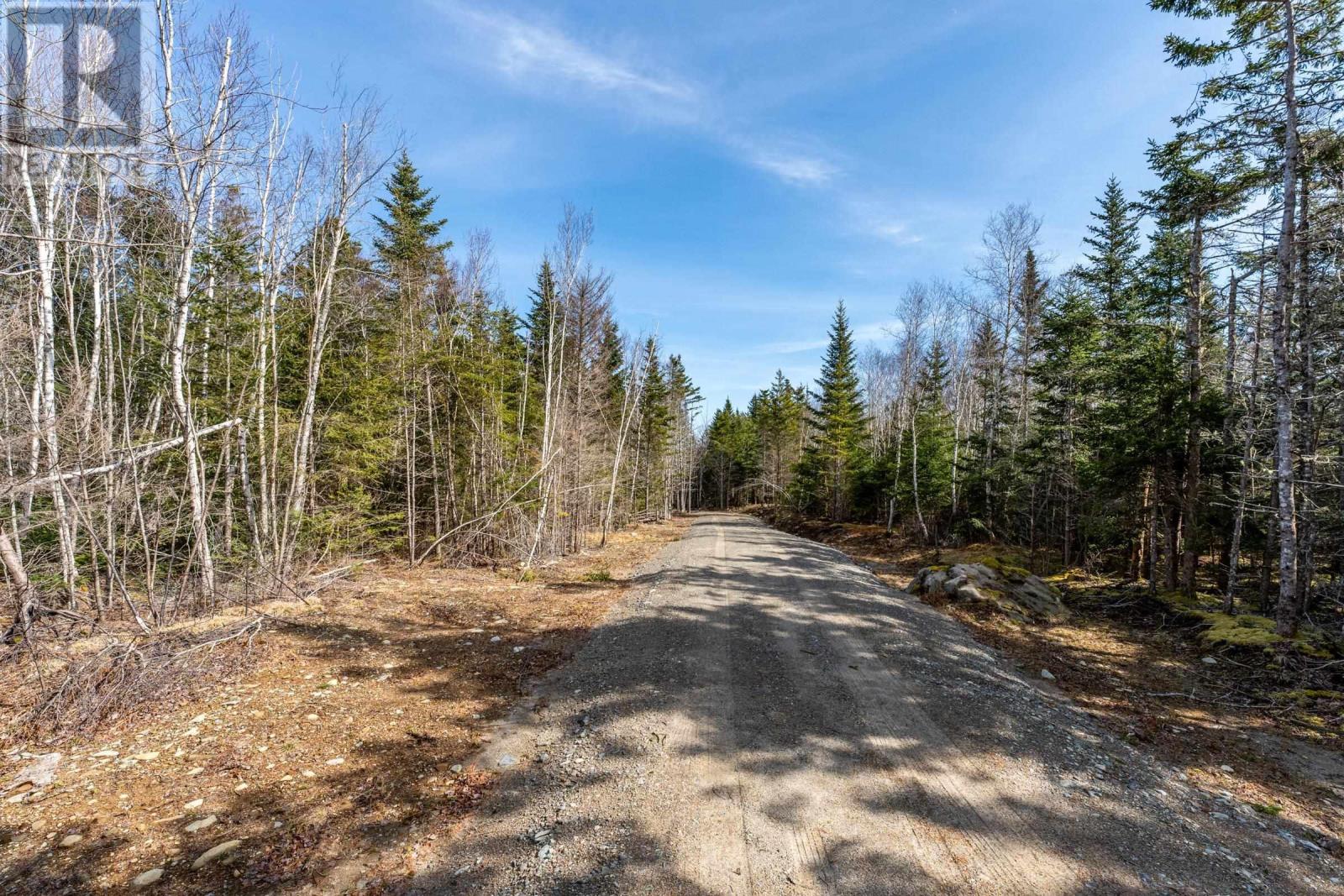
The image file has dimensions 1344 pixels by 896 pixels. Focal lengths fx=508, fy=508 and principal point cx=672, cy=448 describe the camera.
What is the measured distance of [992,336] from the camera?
18.6 meters

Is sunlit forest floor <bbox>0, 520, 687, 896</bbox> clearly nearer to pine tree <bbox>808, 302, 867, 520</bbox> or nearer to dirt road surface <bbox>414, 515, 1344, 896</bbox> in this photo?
dirt road surface <bbox>414, 515, 1344, 896</bbox>

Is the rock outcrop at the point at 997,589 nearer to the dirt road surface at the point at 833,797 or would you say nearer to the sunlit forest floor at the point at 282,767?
the dirt road surface at the point at 833,797

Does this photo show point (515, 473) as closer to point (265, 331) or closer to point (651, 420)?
point (265, 331)

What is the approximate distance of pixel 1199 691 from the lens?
6.23m

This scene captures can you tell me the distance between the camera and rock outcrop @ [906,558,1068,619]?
9.57 m

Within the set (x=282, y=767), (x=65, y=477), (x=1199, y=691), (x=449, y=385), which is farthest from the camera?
(x=449, y=385)

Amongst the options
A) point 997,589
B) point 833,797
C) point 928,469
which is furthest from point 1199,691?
point 928,469

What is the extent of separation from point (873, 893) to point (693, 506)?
5230cm

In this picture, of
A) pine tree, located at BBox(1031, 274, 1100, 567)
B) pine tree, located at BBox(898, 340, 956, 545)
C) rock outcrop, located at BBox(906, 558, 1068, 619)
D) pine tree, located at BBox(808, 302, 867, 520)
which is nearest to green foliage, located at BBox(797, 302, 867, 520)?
pine tree, located at BBox(808, 302, 867, 520)

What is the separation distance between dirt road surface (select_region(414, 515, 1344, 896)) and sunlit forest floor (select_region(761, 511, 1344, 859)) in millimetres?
449

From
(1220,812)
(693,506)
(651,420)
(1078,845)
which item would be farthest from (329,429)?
(693,506)

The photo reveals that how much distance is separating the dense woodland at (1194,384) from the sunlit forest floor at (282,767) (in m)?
9.35

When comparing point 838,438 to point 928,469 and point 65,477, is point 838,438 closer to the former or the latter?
point 928,469

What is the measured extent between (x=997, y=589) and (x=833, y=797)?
8.26 m
